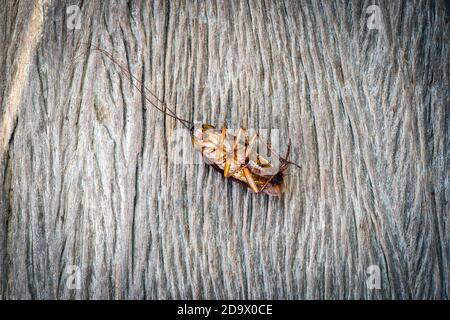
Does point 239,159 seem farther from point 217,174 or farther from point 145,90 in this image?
point 145,90

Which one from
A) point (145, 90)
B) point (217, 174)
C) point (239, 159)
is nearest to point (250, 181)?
point (239, 159)

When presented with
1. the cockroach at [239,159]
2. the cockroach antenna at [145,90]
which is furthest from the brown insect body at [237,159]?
the cockroach antenna at [145,90]

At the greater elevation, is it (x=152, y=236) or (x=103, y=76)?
(x=103, y=76)

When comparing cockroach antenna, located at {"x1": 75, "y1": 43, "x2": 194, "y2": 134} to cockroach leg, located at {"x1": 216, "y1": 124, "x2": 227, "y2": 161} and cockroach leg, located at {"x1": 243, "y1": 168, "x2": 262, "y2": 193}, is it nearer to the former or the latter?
cockroach leg, located at {"x1": 216, "y1": 124, "x2": 227, "y2": 161}

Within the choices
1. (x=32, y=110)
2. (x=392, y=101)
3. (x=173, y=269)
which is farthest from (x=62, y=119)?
(x=392, y=101)
